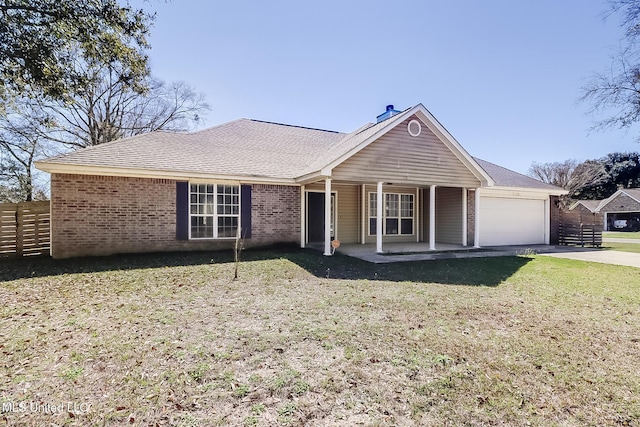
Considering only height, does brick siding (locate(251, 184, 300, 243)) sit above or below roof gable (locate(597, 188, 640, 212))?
below

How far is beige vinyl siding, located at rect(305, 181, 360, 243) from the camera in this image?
1390 cm

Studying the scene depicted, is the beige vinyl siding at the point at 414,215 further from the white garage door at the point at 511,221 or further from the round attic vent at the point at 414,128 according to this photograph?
the round attic vent at the point at 414,128

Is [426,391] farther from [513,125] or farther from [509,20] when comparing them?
[513,125]

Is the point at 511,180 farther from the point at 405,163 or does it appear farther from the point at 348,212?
the point at 348,212

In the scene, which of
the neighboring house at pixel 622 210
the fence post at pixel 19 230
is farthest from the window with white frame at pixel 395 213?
the neighboring house at pixel 622 210

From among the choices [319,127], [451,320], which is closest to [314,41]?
[319,127]

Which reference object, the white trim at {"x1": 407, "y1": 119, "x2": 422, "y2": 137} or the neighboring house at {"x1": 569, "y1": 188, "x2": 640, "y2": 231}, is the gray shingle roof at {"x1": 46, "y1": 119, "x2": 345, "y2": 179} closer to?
the white trim at {"x1": 407, "y1": 119, "x2": 422, "y2": 137}

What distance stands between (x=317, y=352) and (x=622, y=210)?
51.2 metres

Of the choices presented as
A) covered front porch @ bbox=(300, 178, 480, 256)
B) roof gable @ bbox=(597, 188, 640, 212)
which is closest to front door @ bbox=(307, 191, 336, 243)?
covered front porch @ bbox=(300, 178, 480, 256)

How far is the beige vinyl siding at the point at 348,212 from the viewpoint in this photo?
13898 mm

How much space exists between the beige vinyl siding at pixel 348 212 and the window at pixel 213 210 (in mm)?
4473

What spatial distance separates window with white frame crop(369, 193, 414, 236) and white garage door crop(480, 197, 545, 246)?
329cm

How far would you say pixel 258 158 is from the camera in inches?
505

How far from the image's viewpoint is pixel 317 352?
3.67 m
